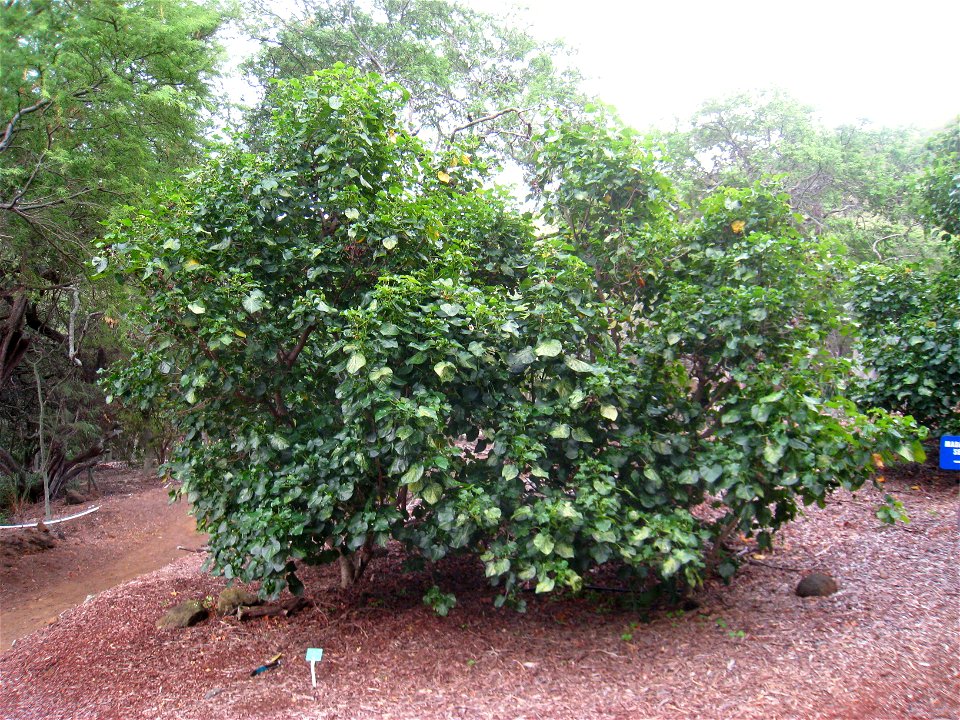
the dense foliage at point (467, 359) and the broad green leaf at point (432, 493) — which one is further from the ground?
the dense foliage at point (467, 359)

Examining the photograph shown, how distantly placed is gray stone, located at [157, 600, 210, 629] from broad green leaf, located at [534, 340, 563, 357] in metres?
3.29

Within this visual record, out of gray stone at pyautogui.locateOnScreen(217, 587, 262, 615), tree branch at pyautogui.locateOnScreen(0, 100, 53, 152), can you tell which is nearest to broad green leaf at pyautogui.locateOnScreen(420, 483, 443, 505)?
gray stone at pyautogui.locateOnScreen(217, 587, 262, 615)

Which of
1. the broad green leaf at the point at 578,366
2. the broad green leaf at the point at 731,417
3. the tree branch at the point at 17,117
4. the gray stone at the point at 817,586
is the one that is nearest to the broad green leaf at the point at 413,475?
the broad green leaf at the point at 578,366

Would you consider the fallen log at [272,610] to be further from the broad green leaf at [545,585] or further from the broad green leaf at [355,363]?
the broad green leaf at [355,363]

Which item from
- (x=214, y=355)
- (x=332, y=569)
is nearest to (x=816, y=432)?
(x=214, y=355)

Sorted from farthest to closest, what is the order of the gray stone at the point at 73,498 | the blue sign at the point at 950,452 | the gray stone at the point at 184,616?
the gray stone at the point at 73,498 < the gray stone at the point at 184,616 < the blue sign at the point at 950,452

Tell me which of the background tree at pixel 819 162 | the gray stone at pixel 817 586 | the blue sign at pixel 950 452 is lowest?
the gray stone at pixel 817 586

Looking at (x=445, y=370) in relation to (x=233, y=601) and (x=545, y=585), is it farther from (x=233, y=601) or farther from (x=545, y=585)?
(x=233, y=601)

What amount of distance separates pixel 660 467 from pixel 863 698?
4.78 ft

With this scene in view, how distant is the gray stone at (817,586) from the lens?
14.0ft

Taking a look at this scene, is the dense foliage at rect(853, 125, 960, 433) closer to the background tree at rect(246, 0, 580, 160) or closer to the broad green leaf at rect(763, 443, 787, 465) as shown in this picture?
the broad green leaf at rect(763, 443, 787, 465)

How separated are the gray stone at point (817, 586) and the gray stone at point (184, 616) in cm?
421

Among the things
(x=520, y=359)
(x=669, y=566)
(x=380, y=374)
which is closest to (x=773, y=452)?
Result: (x=669, y=566)

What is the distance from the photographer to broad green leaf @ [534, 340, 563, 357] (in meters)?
3.55
